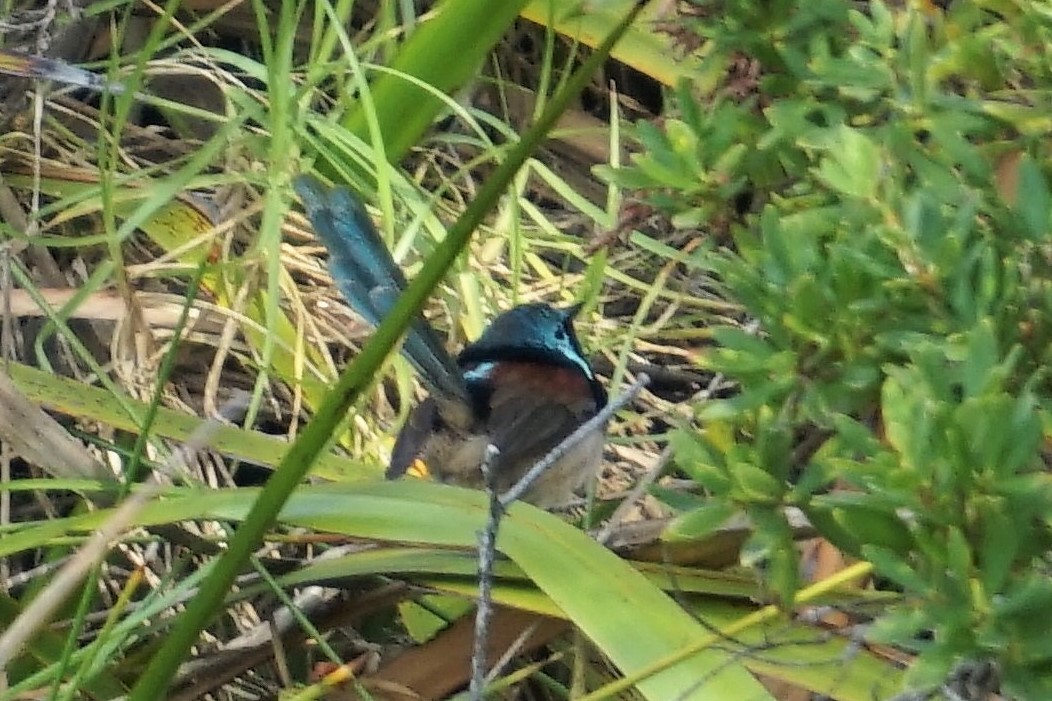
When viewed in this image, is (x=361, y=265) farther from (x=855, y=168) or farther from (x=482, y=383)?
(x=855, y=168)

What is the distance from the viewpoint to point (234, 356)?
1.75 metres

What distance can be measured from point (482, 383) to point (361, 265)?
403 millimetres

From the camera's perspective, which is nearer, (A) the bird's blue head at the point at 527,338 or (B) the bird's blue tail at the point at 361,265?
(B) the bird's blue tail at the point at 361,265

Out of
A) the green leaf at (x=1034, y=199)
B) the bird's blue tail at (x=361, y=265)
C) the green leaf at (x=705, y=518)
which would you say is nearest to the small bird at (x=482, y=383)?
the bird's blue tail at (x=361, y=265)

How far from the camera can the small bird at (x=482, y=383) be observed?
1.37m

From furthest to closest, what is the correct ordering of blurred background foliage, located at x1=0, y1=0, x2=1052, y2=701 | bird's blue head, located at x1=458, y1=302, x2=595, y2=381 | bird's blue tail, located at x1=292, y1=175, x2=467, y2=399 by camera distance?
bird's blue head, located at x1=458, y1=302, x2=595, y2=381 < bird's blue tail, located at x1=292, y1=175, x2=467, y2=399 < blurred background foliage, located at x1=0, y1=0, x2=1052, y2=701

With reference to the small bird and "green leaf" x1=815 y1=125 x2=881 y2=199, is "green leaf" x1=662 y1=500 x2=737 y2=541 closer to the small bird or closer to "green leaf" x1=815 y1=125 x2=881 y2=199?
"green leaf" x1=815 y1=125 x2=881 y2=199

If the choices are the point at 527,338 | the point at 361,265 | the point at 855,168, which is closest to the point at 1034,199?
the point at 855,168

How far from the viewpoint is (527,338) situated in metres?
1.72

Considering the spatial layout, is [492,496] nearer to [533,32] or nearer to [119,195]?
[119,195]

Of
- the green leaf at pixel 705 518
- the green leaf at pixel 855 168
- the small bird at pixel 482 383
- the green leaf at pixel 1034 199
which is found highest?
the green leaf at pixel 1034 199

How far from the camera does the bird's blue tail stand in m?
1.36

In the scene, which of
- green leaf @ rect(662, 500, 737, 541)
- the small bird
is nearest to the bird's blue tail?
the small bird

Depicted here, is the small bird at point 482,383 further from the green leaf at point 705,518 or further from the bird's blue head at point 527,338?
the green leaf at point 705,518
